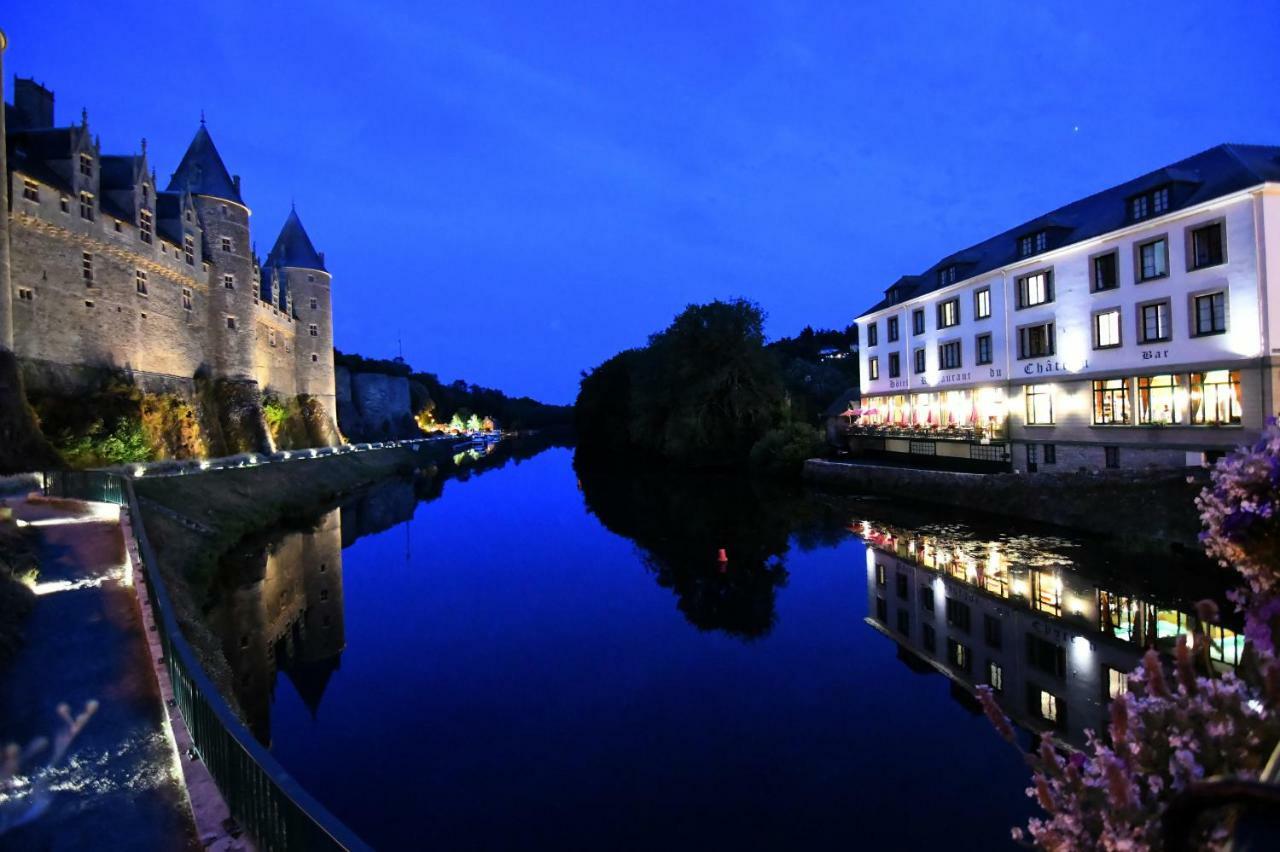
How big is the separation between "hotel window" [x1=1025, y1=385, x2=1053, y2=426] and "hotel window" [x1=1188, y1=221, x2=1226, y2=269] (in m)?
7.56

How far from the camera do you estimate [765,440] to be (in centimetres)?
4466

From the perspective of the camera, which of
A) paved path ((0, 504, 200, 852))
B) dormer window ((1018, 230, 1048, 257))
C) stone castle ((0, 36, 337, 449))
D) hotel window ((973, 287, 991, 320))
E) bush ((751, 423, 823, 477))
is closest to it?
paved path ((0, 504, 200, 852))

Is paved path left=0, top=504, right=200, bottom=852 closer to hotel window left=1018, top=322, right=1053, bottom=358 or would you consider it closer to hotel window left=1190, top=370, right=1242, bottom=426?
hotel window left=1190, top=370, right=1242, bottom=426

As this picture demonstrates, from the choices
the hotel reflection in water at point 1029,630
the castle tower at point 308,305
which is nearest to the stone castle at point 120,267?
the castle tower at point 308,305

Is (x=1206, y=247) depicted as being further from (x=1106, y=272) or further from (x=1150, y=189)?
(x=1106, y=272)

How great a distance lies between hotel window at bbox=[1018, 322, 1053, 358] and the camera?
29.5 metres

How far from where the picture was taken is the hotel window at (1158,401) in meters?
23.9

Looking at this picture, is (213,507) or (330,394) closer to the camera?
(213,507)

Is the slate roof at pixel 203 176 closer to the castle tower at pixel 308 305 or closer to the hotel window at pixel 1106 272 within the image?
the castle tower at pixel 308 305

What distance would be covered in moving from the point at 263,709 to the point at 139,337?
31.8 metres

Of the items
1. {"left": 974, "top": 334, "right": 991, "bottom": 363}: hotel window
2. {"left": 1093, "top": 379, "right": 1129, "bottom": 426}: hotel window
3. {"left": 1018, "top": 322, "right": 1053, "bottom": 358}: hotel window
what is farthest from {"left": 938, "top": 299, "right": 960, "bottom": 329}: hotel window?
{"left": 1093, "top": 379, "right": 1129, "bottom": 426}: hotel window

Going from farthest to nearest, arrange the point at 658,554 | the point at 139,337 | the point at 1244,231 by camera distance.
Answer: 1. the point at 139,337
2. the point at 658,554
3. the point at 1244,231

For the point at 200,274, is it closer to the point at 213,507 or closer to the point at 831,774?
the point at 213,507

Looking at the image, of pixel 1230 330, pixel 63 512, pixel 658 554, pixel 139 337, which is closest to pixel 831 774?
pixel 658 554
